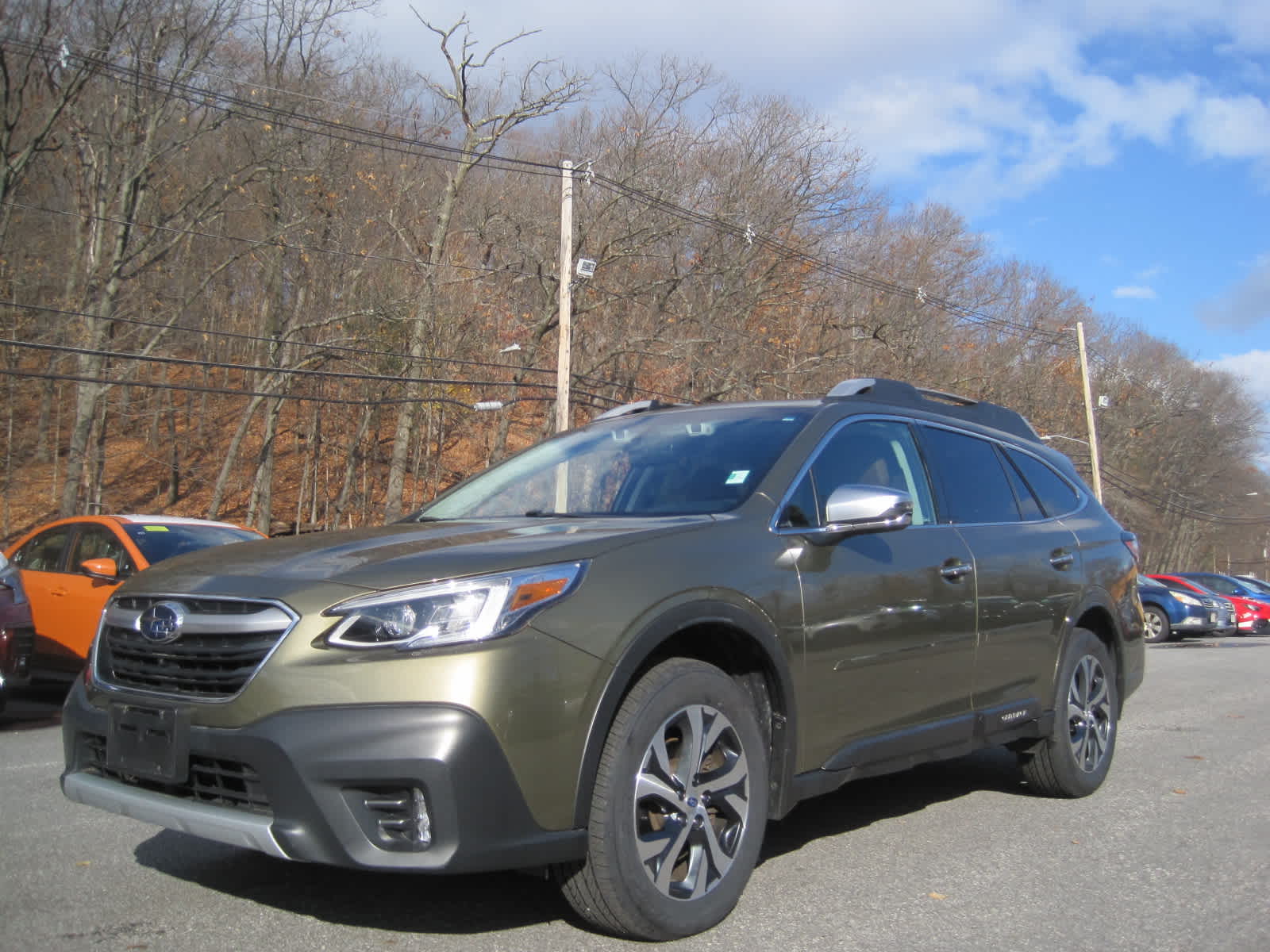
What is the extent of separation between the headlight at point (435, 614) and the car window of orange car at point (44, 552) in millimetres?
7783

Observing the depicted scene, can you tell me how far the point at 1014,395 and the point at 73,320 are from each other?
117 ft

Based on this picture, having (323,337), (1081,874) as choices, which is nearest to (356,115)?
(323,337)

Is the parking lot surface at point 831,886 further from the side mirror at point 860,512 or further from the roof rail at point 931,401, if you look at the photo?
the roof rail at point 931,401

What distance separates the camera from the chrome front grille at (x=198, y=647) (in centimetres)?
317

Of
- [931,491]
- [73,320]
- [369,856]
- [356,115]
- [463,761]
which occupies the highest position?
[356,115]

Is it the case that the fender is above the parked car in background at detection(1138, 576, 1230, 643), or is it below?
above

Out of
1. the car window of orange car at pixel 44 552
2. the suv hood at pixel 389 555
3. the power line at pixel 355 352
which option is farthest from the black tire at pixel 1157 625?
the suv hood at pixel 389 555

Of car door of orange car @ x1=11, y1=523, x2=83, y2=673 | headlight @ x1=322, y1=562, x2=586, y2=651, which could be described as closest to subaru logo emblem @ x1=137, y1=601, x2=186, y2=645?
headlight @ x1=322, y1=562, x2=586, y2=651

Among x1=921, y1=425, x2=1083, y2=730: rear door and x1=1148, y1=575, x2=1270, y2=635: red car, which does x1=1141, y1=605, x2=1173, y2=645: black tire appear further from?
x1=921, y1=425, x2=1083, y2=730: rear door

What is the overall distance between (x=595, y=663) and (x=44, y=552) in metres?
8.40

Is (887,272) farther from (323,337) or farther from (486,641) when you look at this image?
(486,641)

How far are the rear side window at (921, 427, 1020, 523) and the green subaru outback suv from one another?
0.04 metres

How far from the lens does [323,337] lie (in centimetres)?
3120

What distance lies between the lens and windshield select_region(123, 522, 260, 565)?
9352 mm
